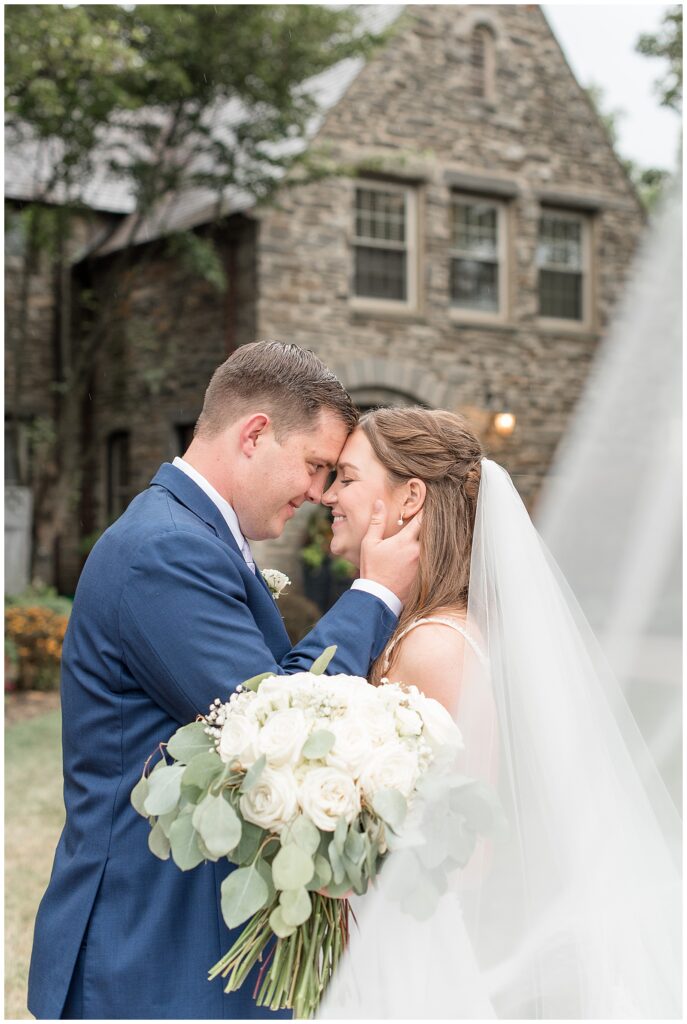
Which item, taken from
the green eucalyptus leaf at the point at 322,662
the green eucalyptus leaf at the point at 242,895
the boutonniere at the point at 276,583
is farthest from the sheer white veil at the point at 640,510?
the green eucalyptus leaf at the point at 242,895

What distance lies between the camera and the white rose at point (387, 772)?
73.4 inches

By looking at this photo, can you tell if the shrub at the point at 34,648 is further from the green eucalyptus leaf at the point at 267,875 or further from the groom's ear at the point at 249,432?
the green eucalyptus leaf at the point at 267,875

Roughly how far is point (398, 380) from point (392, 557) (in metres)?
11.9

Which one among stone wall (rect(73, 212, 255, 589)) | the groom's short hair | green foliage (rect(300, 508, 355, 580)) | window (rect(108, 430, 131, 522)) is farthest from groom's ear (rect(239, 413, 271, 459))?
window (rect(108, 430, 131, 522))

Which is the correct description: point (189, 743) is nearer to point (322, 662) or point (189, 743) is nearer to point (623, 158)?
point (322, 662)

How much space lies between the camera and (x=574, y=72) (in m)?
16.2

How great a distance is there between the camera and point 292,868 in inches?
70.7

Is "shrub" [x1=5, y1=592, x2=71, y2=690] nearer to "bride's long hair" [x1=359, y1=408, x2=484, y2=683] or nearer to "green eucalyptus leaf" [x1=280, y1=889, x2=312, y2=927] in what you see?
"bride's long hair" [x1=359, y1=408, x2=484, y2=683]

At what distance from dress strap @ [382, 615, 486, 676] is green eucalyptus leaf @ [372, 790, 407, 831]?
720 millimetres

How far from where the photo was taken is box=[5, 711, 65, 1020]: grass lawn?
4.79 meters

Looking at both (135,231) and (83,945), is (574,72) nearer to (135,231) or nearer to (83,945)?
(135,231)

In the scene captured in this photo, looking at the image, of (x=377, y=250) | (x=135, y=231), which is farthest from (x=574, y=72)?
(x=135, y=231)

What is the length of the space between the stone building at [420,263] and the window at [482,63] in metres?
0.03

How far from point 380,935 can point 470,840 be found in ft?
1.95
